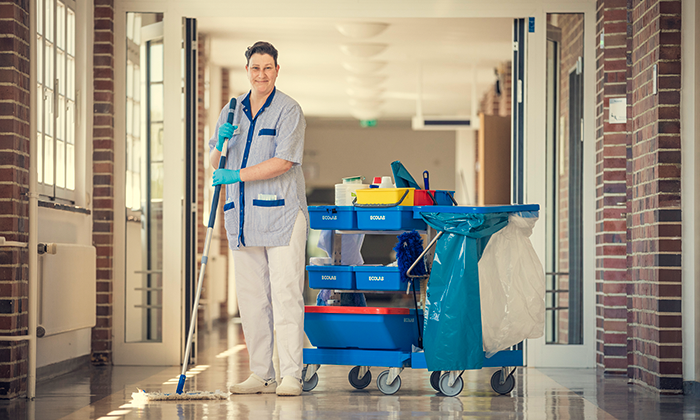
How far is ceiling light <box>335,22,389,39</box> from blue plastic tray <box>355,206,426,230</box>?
3913 millimetres

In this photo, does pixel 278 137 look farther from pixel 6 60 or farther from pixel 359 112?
pixel 359 112

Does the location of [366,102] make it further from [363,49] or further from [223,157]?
[223,157]

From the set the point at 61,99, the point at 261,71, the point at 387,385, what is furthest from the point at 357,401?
the point at 61,99

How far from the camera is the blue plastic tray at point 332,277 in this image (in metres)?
3.79

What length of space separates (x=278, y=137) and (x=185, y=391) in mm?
1311

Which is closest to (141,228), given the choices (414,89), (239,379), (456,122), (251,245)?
(239,379)

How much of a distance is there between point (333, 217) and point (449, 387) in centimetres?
98

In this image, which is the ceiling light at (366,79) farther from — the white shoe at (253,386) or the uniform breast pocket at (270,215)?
the white shoe at (253,386)

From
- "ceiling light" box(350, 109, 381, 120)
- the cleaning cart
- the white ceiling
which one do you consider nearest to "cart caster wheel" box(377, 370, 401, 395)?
the cleaning cart

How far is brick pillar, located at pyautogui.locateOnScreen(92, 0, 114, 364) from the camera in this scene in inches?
196

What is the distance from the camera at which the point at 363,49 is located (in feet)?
27.5

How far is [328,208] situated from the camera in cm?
384

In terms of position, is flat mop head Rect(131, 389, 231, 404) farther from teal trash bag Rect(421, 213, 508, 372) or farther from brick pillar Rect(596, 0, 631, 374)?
brick pillar Rect(596, 0, 631, 374)

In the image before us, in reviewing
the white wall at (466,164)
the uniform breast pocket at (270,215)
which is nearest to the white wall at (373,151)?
the white wall at (466,164)
